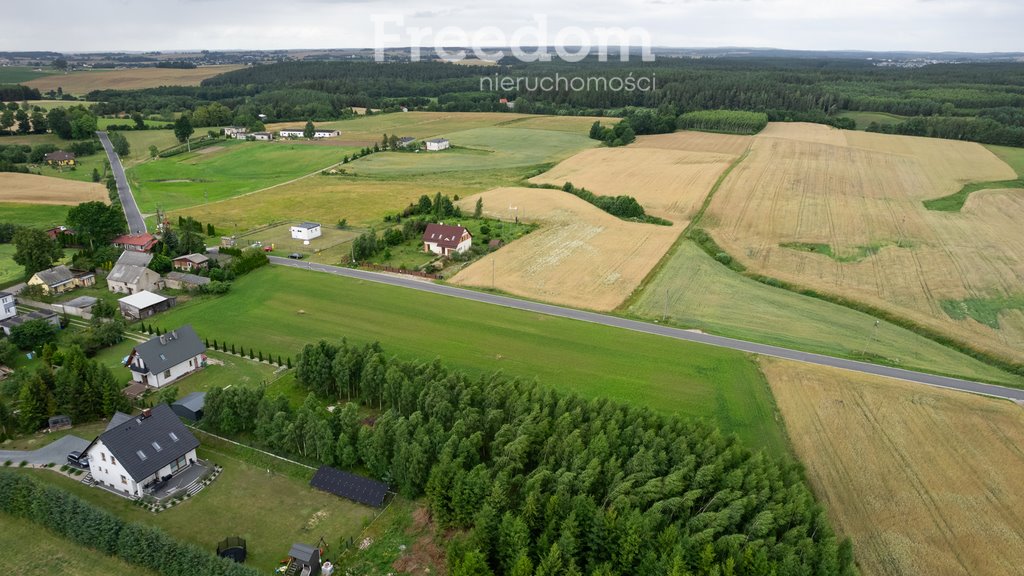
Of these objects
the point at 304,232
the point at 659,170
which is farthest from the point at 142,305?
the point at 659,170

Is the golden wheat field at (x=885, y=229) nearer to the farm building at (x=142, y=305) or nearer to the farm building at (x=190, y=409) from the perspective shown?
the farm building at (x=190, y=409)

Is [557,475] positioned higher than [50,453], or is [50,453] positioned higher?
[557,475]

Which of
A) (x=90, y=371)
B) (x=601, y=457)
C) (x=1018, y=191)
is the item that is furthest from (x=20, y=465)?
(x=1018, y=191)

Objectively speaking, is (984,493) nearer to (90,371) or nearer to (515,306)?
(515,306)

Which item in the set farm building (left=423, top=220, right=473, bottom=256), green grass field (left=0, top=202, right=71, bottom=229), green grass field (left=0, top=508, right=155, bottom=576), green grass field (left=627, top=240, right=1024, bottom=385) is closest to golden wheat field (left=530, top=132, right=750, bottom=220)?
green grass field (left=627, top=240, right=1024, bottom=385)

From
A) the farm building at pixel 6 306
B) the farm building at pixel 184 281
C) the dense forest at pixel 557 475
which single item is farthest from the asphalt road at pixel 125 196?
the dense forest at pixel 557 475

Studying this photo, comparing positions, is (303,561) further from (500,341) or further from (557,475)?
(500,341)
